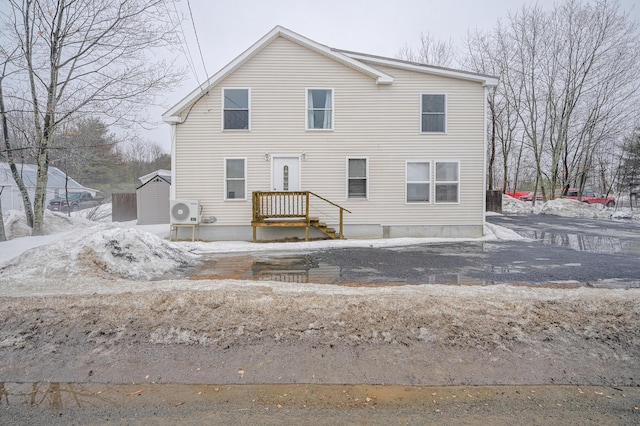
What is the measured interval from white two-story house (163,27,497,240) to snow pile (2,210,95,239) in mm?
4059

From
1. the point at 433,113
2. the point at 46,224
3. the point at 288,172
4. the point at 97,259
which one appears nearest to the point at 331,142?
the point at 288,172

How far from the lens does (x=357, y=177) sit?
41.0ft

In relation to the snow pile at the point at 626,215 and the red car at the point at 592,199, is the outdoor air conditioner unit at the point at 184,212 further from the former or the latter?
the red car at the point at 592,199

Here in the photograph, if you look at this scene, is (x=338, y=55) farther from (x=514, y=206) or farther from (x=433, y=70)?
(x=514, y=206)

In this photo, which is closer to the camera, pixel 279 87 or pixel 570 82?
pixel 279 87

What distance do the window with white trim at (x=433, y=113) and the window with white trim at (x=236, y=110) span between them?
19.9 feet

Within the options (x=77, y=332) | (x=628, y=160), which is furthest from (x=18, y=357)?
(x=628, y=160)

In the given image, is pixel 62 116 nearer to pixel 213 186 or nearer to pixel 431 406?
pixel 213 186

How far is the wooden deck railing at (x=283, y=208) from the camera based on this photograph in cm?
1165

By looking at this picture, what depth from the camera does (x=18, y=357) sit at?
3.57 meters

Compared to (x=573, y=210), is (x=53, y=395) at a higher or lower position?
lower

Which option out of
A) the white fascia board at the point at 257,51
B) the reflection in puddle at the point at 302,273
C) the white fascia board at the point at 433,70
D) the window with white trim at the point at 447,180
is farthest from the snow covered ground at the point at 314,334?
the white fascia board at the point at 433,70

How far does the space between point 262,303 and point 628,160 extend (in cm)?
3143

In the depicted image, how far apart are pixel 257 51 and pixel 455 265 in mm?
9383
